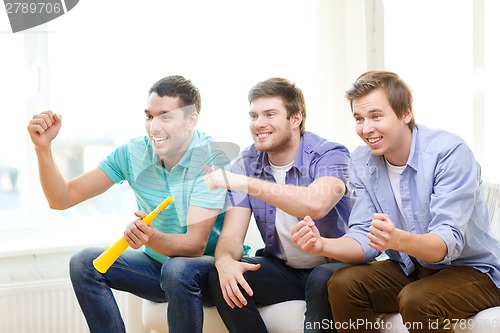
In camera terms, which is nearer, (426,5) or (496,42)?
(496,42)

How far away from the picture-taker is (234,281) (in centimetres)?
183

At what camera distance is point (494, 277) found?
5.68 feet

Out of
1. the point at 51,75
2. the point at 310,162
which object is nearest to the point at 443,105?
the point at 310,162

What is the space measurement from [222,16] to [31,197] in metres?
1.02

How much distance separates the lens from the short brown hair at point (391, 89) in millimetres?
1812

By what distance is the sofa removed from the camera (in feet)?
5.39

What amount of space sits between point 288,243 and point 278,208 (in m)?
0.11

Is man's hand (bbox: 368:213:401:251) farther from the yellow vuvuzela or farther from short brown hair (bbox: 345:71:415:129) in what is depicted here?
the yellow vuvuzela

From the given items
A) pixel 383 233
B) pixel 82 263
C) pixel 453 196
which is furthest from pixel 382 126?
pixel 82 263

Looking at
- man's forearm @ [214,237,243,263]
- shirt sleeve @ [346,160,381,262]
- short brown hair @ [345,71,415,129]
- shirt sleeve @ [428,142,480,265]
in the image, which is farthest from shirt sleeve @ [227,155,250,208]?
shirt sleeve @ [428,142,480,265]

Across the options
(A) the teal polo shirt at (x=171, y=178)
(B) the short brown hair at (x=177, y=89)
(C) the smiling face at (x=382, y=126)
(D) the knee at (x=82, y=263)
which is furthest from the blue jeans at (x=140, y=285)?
(C) the smiling face at (x=382, y=126)

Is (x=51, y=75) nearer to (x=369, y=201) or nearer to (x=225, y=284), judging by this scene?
(x=225, y=284)

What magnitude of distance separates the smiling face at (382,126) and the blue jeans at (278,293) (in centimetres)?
34

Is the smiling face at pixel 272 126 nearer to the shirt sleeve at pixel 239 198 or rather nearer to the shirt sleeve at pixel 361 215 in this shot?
the shirt sleeve at pixel 239 198
